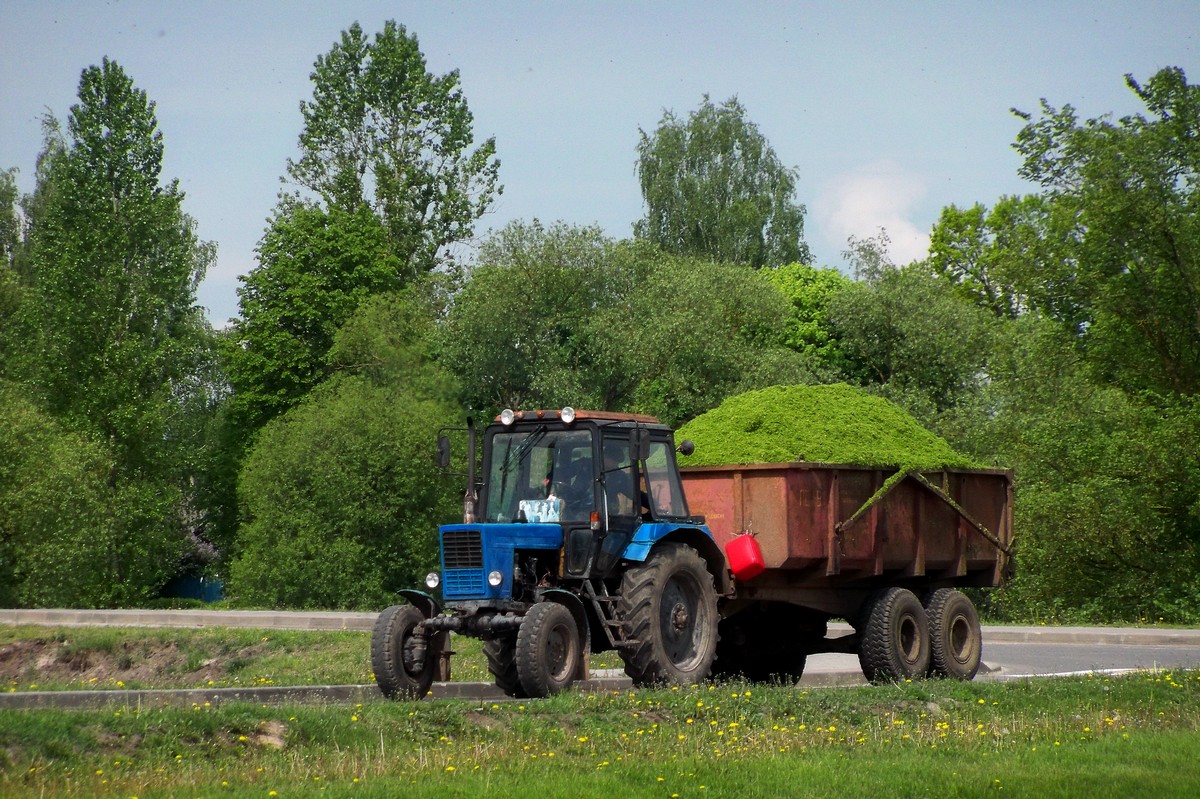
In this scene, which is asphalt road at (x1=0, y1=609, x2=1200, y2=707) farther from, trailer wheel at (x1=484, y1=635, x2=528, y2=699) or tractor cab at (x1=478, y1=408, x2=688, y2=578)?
tractor cab at (x1=478, y1=408, x2=688, y2=578)

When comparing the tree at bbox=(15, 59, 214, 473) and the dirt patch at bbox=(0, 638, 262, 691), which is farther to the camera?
the tree at bbox=(15, 59, 214, 473)

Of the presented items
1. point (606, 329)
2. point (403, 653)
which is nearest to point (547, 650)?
point (403, 653)

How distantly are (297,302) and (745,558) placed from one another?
35.3 metres

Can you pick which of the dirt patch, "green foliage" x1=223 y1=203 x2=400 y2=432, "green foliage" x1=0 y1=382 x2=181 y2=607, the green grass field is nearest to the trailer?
the green grass field

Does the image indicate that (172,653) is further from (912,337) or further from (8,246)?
(8,246)

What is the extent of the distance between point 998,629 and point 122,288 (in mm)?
31698

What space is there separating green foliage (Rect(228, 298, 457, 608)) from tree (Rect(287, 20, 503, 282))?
13.3m

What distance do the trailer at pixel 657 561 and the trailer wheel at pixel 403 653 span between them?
0.06 ft

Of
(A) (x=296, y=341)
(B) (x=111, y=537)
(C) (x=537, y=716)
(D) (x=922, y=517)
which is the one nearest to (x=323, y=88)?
(A) (x=296, y=341)

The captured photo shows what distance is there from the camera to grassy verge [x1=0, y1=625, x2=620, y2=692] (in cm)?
2002

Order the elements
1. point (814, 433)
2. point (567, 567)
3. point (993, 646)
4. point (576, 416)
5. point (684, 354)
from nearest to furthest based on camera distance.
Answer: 1. point (567, 567)
2. point (576, 416)
3. point (814, 433)
4. point (993, 646)
5. point (684, 354)

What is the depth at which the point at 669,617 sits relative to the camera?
13.0 m

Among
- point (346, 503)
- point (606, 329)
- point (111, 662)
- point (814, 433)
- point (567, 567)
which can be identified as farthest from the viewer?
point (606, 329)

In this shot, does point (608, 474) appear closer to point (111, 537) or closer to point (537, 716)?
point (537, 716)
